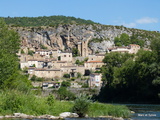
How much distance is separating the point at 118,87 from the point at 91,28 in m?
81.8

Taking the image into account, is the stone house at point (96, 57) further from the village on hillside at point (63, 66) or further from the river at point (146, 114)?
the river at point (146, 114)

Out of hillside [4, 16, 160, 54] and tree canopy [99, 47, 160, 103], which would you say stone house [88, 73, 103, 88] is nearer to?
tree canopy [99, 47, 160, 103]

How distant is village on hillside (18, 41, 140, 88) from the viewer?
9906cm

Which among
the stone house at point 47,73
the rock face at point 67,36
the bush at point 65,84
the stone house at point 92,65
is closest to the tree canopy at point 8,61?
the bush at point 65,84

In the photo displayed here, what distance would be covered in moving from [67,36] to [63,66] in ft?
102

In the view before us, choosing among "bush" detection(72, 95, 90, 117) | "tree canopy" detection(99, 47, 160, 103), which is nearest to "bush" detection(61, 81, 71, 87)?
"tree canopy" detection(99, 47, 160, 103)

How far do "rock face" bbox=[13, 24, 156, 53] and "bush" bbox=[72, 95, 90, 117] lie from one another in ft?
338

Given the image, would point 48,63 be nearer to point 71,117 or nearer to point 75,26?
point 75,26

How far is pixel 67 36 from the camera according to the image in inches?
5556

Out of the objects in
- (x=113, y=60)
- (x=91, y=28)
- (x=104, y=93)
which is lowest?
(x=104, y=93)

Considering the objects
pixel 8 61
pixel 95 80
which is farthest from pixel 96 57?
pixel 8 61

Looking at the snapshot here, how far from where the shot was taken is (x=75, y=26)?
489 feet

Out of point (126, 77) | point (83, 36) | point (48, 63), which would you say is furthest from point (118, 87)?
point (83, 36)

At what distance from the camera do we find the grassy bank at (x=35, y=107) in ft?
98.5
